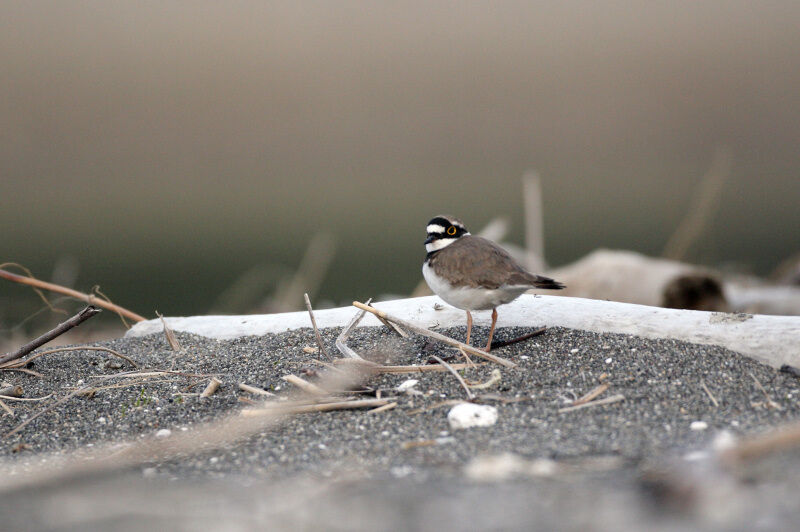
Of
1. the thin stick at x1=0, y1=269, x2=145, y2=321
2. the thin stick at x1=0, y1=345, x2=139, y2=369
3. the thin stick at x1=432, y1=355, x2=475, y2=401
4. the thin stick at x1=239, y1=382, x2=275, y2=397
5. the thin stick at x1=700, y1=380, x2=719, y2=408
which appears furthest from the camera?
the thin stick at x1=0, y1=269, x2=145, y2=321

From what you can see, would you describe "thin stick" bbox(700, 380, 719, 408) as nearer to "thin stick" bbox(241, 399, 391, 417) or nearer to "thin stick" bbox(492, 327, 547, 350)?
"thin stick" bbox(492, 327, 547, 350)

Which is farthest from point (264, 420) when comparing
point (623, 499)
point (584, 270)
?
point (584, 270)

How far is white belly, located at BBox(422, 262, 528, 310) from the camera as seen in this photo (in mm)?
3158

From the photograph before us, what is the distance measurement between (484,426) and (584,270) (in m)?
3.76

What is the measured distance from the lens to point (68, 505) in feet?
6.68

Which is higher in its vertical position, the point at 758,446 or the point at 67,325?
the point at 67,325

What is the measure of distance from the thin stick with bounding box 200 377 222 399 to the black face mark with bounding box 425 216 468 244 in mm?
1046

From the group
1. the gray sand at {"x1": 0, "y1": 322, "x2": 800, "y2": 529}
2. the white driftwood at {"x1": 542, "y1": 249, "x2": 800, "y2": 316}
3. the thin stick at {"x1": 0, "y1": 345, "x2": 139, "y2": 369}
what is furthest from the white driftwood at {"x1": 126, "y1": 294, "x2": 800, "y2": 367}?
the white driftwood at {"x1": 542, "y1": 249, "x2": 800, "y2": 316}

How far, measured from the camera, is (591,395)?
107 inches

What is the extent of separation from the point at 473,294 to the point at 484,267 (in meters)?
0.11

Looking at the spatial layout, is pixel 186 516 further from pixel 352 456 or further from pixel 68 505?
pixel 352 456

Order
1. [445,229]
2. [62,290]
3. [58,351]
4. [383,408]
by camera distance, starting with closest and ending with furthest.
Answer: [383,408]
[445,229]
[58,351]
[62,290]

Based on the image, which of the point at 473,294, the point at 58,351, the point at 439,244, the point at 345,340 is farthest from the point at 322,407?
the point at 58,351

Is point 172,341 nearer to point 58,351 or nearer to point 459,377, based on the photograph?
point 58,351
